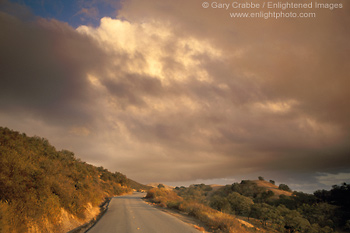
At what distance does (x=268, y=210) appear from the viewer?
129ft

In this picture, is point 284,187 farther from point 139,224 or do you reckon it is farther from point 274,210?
point 139,224

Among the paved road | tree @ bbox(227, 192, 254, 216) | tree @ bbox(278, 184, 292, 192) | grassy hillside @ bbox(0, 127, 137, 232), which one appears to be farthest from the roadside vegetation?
tree @ bbox(278, 184, 292, 192)

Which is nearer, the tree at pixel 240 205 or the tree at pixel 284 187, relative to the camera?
the tree at pixel 240 205

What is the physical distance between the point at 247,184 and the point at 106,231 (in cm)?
7952

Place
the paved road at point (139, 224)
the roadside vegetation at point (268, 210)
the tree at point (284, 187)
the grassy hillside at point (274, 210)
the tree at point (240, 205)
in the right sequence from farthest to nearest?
the tree at point (284, 187) → the tree at point (240, 205) → the grassy hillside at point (274, 210) → the roadside vegetation at point (268, 210) → the paved road at point (139, 224)

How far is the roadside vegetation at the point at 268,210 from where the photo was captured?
20106mm

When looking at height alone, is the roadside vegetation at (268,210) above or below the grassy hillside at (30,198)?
below

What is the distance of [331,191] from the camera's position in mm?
56844

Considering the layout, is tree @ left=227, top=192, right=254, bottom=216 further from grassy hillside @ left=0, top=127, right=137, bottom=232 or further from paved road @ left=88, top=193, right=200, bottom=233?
grassy hillside @ left=0, top=127, right=137, bottom=232

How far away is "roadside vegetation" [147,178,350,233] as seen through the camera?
20106 mm

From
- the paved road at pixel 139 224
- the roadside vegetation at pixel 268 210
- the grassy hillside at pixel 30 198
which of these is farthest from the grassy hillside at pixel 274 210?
the grassy hillside at pixel 30 198

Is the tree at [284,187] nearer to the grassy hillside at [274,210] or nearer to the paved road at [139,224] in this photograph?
the grassy hillside at [274,210]

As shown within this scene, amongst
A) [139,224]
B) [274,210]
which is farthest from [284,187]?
[139,224]

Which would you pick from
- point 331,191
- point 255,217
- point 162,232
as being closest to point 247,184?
point 331,191
